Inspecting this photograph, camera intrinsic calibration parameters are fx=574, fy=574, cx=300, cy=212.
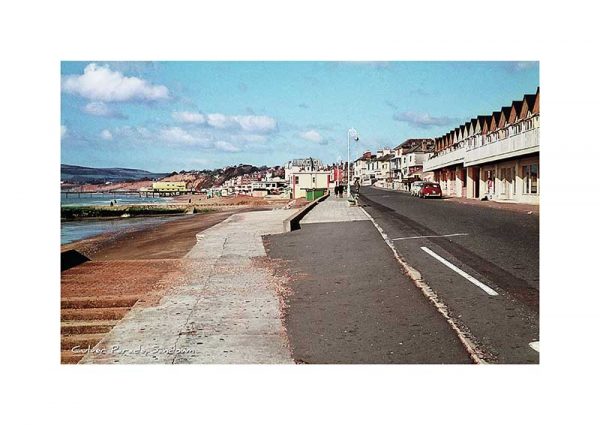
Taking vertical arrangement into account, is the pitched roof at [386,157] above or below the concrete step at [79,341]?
above

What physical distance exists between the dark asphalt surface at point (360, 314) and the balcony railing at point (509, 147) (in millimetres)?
5181

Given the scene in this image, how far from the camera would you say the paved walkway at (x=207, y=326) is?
4.70m

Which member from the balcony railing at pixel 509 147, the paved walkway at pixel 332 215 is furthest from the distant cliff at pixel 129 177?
the balcony railing at pixel 509 147

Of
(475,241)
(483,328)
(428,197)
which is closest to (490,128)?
(428,197)

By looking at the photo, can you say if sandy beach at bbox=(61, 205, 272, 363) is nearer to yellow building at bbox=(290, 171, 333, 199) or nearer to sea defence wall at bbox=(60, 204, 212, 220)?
sea defence wall at bbox=(60, 204, 212, 220)

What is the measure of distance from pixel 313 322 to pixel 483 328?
56.7 inches

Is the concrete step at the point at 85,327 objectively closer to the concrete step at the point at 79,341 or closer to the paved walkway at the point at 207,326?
the concrete step at the point at 79,341

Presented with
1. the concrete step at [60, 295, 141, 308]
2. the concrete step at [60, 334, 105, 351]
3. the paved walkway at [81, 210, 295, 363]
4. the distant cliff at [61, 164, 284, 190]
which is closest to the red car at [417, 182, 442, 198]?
the distant cliff at [61, 164, 284, 190]

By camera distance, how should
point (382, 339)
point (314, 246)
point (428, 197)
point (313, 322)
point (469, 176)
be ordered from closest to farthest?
point (382, 339) < point (313, 322) < point (314, 246) < point (469, 176) < point (428, 197)

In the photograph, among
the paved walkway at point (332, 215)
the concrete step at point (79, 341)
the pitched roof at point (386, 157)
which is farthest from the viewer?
the pitched roof at point (386, 157)

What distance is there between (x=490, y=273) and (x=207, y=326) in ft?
10.5

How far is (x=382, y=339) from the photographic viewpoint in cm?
462

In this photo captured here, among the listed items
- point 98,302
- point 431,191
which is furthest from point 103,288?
point 431,191
